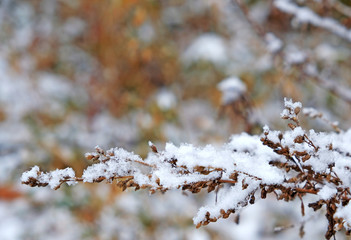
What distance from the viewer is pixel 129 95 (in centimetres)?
411

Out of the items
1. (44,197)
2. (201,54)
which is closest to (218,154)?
(44,197)

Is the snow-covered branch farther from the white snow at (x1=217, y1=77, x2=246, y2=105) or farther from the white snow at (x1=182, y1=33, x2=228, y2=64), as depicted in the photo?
the white snow at (x1=182, y1=33, x2=228, y2=64)

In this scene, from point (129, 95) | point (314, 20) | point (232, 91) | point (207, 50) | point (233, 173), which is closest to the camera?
point (233, 173)

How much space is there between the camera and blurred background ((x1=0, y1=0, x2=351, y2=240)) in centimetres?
387

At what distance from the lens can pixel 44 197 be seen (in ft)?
14.7

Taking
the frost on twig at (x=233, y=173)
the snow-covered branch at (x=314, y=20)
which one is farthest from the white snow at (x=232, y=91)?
the frost on twig at (x=233, y=173)

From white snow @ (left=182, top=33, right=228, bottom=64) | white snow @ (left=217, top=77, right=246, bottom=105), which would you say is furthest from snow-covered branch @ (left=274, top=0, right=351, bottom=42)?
white snow @ (left=182, top=33, right=228, bottom=64)

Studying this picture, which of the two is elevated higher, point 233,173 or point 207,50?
point 207,50

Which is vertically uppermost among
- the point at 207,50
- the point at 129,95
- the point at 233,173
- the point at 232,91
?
the point at 207,50

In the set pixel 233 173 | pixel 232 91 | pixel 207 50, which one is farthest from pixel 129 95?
pixel 233 173

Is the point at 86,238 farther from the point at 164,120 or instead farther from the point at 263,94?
the point at 263,94

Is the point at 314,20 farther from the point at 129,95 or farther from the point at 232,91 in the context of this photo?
the point at 129,95

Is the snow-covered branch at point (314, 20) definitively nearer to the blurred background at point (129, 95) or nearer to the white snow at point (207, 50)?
the blurred background at point (129, 95)

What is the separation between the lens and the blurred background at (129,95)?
3.87 meters
